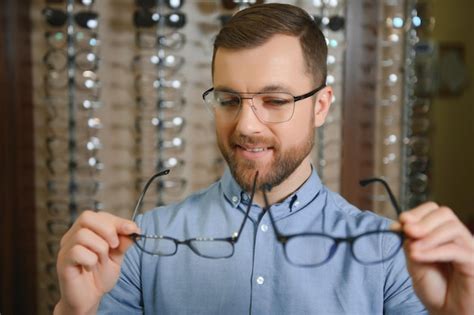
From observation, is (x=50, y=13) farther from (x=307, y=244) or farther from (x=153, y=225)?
(x=307, y=244)

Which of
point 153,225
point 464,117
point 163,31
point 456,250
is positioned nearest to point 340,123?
point 163,31

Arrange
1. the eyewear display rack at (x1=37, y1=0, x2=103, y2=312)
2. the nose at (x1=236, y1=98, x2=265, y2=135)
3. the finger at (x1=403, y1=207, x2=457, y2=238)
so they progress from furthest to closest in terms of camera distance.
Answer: the eyewear display rack at (x1=37, y1=0, x2=103, y2=312) < the nose at (x1=236, y1=98, x2=265, y2=135) < the finger at (x1=403, y1=207, x2=457, y2=238)

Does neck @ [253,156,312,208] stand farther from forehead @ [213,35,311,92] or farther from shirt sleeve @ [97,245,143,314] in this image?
shirt sleeve @ [97,245,143,314]

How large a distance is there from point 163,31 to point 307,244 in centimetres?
163

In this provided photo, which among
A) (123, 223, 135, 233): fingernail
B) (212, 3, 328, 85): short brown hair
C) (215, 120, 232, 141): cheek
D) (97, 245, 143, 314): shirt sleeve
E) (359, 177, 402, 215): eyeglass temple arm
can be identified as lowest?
(97, 245, 143, 314): shirt sleeve

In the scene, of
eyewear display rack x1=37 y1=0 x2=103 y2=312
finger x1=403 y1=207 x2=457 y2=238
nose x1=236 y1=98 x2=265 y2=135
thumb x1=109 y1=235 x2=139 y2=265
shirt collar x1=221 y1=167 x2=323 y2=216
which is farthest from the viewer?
eyewear display rack x1=37 y1=0 x2=103 y2=312

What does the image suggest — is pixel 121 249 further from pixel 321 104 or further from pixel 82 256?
pixel 321 104

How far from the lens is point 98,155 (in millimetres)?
2543

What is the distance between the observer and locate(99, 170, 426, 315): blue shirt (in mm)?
1069

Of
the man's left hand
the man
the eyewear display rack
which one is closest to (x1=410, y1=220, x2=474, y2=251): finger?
the man's left hand

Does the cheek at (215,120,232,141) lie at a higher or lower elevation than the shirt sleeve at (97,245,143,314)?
higher

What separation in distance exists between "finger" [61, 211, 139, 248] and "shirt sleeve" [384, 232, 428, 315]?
1.83ft

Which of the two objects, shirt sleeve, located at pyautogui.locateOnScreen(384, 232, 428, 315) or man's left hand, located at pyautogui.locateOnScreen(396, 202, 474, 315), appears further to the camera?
shirt sleeve, located at pyautogui.locateOnScreen(384, 232, 428, 315)

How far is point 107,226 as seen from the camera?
2.87 feet
